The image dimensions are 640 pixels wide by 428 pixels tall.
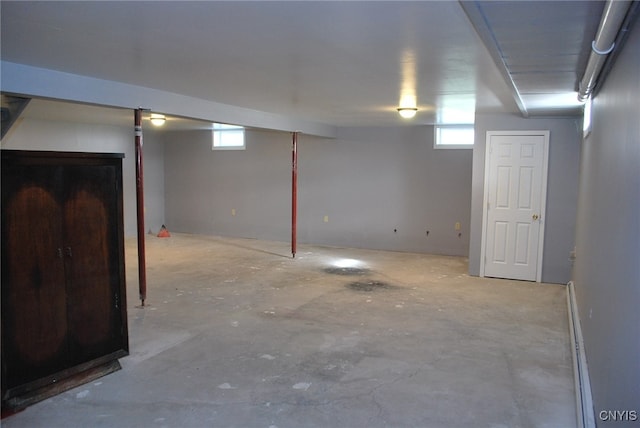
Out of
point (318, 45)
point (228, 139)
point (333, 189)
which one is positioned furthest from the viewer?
point (228, 139)

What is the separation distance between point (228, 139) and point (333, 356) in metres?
7.15

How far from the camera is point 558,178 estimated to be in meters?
6.09

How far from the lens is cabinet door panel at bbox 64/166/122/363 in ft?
10.6

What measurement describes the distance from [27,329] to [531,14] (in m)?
3.37

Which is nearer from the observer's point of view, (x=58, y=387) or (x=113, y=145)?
(x=58, y=387)

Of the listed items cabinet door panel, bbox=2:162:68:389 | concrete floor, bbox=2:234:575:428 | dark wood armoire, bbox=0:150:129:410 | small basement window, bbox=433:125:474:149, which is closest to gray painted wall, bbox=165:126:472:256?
small basement window, bbox=433:125:474:149

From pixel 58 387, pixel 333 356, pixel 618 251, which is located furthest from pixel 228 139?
pixel 618 251

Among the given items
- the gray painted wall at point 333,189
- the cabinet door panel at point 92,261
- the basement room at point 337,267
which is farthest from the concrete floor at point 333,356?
the gray painted wall at point 333,189

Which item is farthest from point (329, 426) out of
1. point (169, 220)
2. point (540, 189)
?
point (169, 220)

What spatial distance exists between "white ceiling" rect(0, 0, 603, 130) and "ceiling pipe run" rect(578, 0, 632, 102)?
4.4 inches

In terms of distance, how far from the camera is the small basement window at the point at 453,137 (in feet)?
26.1

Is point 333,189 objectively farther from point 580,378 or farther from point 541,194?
point 580,378

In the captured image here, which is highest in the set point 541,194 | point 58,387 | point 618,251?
point 541,194

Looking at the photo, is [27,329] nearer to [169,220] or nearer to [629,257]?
[629,257]
